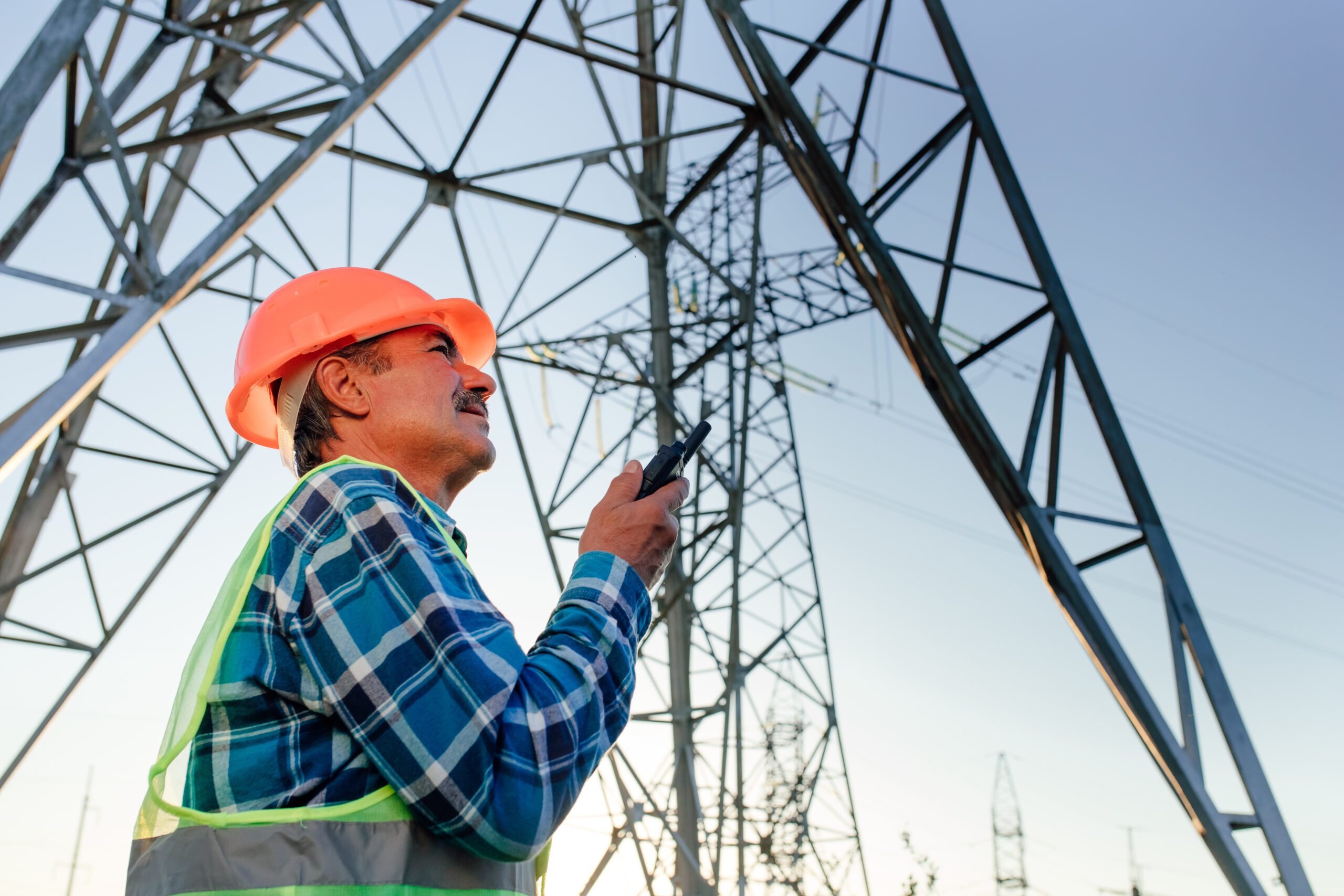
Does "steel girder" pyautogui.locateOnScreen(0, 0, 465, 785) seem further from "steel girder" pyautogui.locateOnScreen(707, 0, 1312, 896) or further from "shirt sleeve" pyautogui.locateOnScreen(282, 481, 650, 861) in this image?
"shirt sleeve" pyautogui.locateOnScreen(282, 481, 650, 861)

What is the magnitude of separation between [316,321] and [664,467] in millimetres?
712

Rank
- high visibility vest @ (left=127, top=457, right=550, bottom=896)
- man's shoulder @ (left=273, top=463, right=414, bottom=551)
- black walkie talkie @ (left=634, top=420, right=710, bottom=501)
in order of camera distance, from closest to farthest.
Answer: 1. high visibility vest @ (left=127, top=457, right=550, bottom=896)
2. man's shoulder @ (left=273, top=463, right=414, bottom=551)
3. black walkie talkie @ (left=634, top=420, right=710, bottom=501)

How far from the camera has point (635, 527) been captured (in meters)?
1.42

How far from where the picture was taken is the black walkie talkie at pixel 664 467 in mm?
1512

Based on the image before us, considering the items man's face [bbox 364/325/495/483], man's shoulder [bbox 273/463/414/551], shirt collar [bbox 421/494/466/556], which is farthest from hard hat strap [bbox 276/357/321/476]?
man's shoulder [bbox 273/463/414/551]

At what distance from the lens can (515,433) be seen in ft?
26.5

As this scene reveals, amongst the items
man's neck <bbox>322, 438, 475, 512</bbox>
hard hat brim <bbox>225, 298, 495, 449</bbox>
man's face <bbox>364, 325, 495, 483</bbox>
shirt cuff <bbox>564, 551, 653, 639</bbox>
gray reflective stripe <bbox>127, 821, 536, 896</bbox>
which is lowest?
gray reflective stripe <bbox>127, 821, 536, 896</bbox>

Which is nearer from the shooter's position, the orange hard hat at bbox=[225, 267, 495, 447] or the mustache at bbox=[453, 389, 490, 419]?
the mustache at bbox=[453, 389, 490, 419]

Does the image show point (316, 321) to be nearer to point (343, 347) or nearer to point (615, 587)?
point (343, 347)

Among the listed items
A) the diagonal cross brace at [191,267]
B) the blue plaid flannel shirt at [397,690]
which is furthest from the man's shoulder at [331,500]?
the diagonal cross brace at [191,267]

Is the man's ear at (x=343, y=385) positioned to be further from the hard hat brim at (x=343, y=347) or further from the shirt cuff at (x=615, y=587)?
the shirt cuff at (x=615, y=587)

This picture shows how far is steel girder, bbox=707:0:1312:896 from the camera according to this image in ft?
15.7

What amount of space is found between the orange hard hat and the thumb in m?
0.53

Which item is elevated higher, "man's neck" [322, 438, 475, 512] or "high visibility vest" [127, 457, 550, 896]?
"man's neck" [322, 438, 475, 512]
